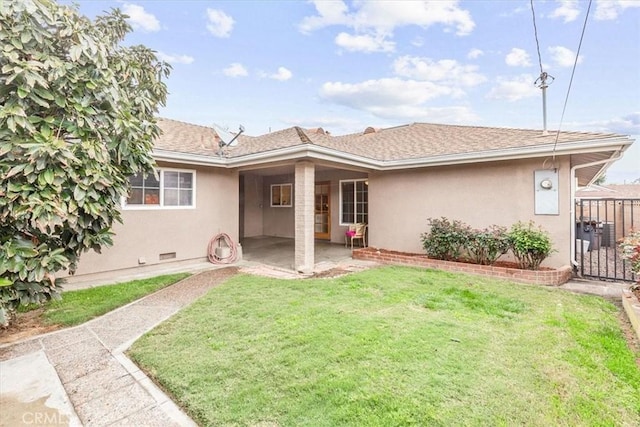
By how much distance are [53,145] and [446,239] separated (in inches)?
322

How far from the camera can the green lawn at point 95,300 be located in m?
4.81

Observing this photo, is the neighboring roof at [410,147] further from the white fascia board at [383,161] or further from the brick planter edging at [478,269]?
the brick planter edging at [478,269]

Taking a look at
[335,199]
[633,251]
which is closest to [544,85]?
[633,251]

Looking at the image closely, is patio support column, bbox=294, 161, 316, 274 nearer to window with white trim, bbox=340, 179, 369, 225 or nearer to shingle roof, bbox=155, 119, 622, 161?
shingle roof, bbox=155, 119, 622, 161

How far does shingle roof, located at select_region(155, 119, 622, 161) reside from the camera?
7835 mm

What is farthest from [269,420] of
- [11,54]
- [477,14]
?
[477,14]

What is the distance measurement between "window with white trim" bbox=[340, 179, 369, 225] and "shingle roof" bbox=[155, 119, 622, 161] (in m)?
1.60

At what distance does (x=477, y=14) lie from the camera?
7.84 m

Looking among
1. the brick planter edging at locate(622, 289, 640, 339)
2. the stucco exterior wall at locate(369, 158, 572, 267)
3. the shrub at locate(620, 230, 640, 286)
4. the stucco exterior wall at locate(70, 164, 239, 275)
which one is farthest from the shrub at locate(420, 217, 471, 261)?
the stucco exterior wall at locate(70, 164, 239, 275)

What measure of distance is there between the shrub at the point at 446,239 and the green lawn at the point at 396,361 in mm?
2689

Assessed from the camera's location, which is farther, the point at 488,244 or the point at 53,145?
the point at 488,244

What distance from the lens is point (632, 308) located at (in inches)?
179

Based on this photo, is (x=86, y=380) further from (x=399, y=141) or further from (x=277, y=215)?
(x=277, y=215)

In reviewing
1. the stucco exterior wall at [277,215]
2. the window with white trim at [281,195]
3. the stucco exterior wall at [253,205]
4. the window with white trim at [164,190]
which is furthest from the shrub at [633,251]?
the stucco exterior wall at [253,205]
